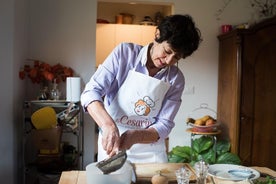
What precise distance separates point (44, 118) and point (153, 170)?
144cm

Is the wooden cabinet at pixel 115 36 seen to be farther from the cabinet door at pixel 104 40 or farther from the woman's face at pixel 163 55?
the woman's face at pixel 163 55

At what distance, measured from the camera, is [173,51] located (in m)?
1.25

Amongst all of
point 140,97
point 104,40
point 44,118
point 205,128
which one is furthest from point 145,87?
point 104,40

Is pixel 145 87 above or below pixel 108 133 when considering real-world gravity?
above

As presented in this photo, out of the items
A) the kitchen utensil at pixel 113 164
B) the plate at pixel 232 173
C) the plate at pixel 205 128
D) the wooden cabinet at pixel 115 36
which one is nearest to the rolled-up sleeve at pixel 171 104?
the plate at pixel 232 173

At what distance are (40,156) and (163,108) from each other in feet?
4.90

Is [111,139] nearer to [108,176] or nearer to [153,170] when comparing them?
[108,176]

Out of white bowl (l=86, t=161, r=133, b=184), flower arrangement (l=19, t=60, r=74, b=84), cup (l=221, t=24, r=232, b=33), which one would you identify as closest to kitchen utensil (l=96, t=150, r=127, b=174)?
white bowl (l=86, t=161, r=133, b=184)

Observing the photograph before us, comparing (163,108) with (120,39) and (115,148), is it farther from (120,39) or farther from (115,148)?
(120,39)

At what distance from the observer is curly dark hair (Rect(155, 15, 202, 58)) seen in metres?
1.23

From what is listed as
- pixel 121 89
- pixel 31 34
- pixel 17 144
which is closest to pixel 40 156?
pixel 17 144

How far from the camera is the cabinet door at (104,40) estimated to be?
407cm

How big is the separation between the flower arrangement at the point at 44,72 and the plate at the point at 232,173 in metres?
1.82

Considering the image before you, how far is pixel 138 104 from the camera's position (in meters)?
1.41
